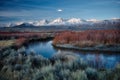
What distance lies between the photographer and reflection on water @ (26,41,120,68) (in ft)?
11.2

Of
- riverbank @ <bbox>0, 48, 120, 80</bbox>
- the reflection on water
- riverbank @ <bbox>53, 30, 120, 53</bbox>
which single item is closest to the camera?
riverbank @ <bbox>0, 48, 120, 80</bbox>

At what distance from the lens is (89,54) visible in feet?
11.5

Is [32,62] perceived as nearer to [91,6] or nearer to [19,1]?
[19,1]

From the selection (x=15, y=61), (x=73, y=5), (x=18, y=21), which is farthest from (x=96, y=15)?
(x=15, y=61)

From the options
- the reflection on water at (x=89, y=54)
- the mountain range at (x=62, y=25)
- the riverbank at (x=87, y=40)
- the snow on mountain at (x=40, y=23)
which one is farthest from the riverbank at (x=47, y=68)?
the snow on mountain at (x=40, y=23)

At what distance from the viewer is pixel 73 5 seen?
146 inches

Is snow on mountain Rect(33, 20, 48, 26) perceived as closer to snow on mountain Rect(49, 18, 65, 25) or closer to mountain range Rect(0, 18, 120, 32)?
mountain range Rect(0, 18, 120, 32)

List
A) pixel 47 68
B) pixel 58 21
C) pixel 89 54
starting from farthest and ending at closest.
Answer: pixel 58 21
pixel 89 54
pixel 47 68

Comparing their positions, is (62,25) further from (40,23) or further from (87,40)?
(87,40)

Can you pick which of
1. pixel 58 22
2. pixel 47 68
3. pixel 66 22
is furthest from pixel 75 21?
pixel 47 68

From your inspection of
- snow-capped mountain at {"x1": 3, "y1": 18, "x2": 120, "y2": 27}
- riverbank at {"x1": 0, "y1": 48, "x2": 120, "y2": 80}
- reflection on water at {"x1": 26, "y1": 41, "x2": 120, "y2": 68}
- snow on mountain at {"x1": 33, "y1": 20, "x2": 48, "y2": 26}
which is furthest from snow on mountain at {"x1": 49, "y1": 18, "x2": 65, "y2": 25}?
riverbank at {"x1": 0, "y1": 48, "x2": 120, "y2": 80}

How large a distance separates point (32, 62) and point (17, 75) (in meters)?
0.38

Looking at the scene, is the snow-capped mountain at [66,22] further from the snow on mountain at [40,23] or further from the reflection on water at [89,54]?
the reflection on water at [89,54]

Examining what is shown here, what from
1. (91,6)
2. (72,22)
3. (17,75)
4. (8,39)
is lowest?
(17,75)
